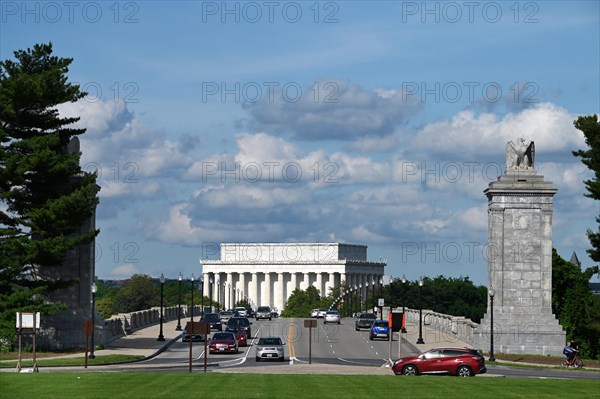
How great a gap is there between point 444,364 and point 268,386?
50.1 ft

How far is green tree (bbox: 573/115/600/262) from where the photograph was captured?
246 ft

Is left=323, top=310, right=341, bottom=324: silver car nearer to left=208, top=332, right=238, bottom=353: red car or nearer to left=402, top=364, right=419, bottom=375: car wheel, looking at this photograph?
left=208, top=332, right=238, bottom=353: red car

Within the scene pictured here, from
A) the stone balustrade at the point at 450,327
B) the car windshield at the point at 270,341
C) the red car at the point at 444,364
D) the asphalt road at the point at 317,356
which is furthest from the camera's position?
the stone balustrade at the point at 450,327

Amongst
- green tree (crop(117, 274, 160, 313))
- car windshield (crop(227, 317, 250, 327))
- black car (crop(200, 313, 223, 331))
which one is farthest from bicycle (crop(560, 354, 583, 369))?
green tree (crop(117, 274, 160, 313))

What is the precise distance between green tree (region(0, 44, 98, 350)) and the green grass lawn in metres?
17.8

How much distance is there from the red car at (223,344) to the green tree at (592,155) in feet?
76.6

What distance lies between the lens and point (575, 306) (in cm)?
7462

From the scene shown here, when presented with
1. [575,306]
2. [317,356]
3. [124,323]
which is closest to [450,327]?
[575,306]

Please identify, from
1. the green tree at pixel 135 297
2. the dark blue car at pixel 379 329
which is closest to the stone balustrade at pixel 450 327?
the dark blue car at pixel 379 329

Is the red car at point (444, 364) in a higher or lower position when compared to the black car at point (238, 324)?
lower

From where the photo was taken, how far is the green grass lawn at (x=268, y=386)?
38.9 meters

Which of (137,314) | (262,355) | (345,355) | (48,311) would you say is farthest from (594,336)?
(137,314)

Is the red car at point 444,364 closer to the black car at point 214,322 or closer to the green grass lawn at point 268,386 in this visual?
the green grass lawn at point 268,386

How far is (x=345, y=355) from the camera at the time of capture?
75.2 m
